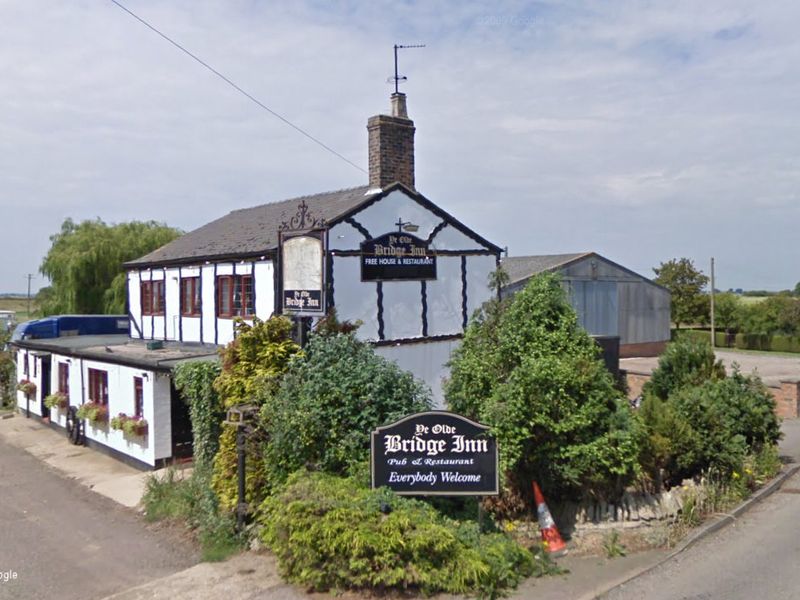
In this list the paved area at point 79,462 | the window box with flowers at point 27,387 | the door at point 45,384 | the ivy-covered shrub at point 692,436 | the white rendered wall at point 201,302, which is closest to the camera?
the ivy-covered shrub at point 692,436

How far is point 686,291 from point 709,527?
4757 centimetres

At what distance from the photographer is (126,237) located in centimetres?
3628

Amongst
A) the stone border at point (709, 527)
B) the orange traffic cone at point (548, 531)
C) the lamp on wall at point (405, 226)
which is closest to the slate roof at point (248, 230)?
the lamp on wall at point (405, 226)

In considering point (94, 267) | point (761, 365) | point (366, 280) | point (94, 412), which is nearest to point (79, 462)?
point (94, 412)

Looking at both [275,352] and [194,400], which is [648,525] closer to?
[275,352]

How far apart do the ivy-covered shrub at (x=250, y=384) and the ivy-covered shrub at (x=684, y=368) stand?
22.5 ft

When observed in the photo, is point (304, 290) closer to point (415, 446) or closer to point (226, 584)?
point (415, 446)

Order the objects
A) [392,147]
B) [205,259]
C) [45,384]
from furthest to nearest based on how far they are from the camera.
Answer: [45,384] < [205,259] < [392,147]

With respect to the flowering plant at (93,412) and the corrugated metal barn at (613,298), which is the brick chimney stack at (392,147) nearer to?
the flowering plant at (93,412)

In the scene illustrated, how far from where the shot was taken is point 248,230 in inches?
768

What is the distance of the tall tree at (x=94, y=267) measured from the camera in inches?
1374

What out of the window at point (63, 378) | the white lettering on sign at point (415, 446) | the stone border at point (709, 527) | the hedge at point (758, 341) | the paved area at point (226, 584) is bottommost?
the hedge at point (758, 341)

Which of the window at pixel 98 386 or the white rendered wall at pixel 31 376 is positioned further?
the white rendered wall at pixel 31 376

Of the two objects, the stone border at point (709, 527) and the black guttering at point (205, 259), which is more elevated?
the black guttering at point (205, 259)
